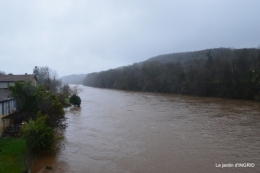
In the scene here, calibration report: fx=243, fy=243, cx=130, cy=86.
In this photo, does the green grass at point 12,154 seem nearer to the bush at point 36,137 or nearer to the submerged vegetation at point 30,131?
the submerged vegetation at point 30,131

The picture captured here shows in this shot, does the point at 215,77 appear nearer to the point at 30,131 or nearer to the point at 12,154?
the point at 30,131

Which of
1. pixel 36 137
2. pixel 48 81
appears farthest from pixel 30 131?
pixel 48 81

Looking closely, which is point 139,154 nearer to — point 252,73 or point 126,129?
point 126,129

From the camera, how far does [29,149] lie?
50.6 ft

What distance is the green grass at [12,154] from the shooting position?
12.7 meters

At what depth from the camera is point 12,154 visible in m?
14.6

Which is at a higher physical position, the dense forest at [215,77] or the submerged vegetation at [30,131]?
the dense forest at [215,77]

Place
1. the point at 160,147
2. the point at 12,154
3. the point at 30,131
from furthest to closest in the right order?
the point at 160,147, the point at 30,131, the point at 12,154

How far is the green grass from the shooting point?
41.5 feet

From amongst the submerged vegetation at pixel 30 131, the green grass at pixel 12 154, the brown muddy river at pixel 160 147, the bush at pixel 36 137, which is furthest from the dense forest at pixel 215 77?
the green grass at pixel 12 154

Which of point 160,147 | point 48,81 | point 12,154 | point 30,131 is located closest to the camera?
point 12,154

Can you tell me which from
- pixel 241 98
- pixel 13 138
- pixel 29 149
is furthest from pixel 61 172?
pixel 241 98

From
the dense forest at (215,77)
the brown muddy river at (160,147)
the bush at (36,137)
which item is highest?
the dense forest at (215,77)

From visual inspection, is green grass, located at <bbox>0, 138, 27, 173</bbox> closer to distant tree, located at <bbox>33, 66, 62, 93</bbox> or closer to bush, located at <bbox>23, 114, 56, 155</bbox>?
bush, located at <bbox>23, 114, 56, 155</bbox>
